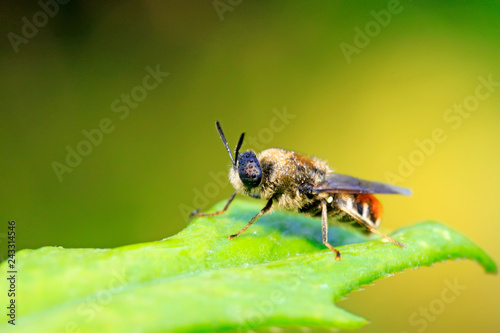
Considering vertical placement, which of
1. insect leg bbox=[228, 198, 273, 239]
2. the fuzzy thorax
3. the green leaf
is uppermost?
the fuzzy thorax

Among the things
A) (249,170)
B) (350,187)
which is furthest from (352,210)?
(249,170)

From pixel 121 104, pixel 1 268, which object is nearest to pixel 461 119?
pixel 121 104

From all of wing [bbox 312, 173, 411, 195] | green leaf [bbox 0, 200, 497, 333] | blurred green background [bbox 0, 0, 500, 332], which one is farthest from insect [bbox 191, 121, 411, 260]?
blurred green background [bbox 0, 0, 500, 332]

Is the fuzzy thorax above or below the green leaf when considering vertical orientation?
above

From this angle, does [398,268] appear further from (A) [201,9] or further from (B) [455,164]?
(A) [201,9]

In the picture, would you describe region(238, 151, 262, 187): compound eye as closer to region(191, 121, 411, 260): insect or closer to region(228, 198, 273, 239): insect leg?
region(191, 121, 411, 260): insect
